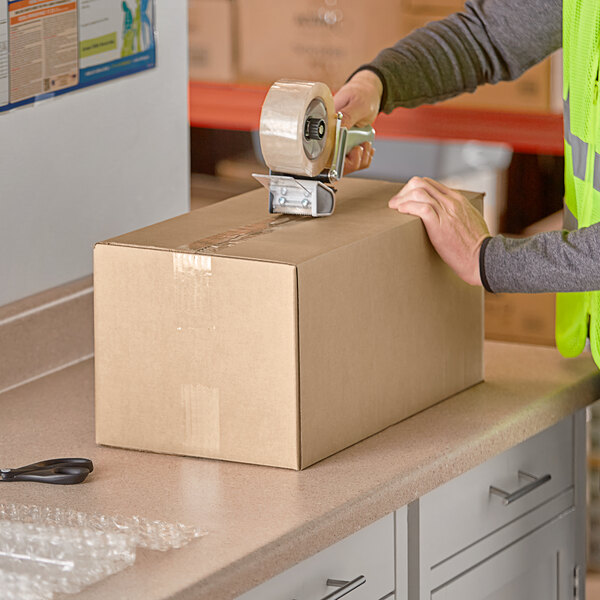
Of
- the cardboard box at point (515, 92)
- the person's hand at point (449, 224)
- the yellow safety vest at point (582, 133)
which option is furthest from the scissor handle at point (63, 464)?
the cardboard box at point (515, 92)

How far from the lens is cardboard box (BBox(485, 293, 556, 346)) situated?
294cm

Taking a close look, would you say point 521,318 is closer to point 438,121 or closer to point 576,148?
point 438,121

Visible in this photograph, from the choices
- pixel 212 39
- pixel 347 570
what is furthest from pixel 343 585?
pixel 212 39

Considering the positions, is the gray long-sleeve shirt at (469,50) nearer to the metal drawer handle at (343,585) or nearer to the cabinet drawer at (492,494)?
the cabinet drawer at (492,494)

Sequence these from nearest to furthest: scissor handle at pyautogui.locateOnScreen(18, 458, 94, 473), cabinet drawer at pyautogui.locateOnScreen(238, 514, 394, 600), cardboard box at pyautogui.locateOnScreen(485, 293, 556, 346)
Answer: cabinet drawer at pyautogui.locateOnScreen(238, 514, 394, 600), scissor handle at pyautogui.locateOnScreen(18, 458, 94, 473), cardboard box at pyautogui.locateOnScreen(485, 293, 556, 346)

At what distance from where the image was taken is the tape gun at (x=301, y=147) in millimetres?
1422

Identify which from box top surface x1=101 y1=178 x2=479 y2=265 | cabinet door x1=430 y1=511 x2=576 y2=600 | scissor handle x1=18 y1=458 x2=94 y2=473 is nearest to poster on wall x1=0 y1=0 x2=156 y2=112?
box top surface x1=101 y1=178 x2=479 y2=265

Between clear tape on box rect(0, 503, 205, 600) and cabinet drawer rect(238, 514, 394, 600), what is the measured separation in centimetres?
10

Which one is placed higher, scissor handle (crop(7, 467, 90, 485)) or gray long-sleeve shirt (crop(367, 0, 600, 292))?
gray long-sleeve shirt (crop(367, 0, 600, 292))

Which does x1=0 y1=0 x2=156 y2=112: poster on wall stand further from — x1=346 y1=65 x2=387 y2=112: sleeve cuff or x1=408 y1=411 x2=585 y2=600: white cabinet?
x1=408 y1=411 x2=585 y2=600: white cabinet

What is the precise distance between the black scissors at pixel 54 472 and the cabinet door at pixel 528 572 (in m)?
0.46

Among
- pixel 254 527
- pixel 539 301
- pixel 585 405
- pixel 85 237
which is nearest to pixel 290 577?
pixel 254 527

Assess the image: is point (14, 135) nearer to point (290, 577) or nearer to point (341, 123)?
point (341, 123)

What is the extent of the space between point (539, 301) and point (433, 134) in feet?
1.55
